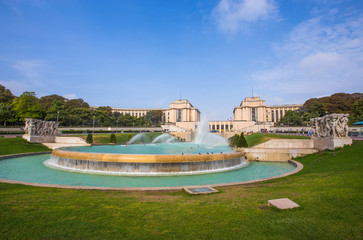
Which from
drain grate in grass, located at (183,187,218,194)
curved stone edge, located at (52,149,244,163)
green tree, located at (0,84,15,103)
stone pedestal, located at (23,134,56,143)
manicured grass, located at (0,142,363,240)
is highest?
green tree, located at (0,84,15,103)

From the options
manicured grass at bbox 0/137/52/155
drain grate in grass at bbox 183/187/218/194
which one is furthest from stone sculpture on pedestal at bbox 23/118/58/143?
drain grate in grass at bbox 183/187/218/194

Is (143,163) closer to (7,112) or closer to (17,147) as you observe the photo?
(17,147)

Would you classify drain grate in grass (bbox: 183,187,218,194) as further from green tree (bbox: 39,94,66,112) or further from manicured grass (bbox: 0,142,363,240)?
green tree (bbox: 39,94,66,112)

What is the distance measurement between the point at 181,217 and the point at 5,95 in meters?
74.3

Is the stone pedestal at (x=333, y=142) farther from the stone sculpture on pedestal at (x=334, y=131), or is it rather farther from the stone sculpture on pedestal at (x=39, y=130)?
the stone sculpture on pedestal at (x=39, y=130)

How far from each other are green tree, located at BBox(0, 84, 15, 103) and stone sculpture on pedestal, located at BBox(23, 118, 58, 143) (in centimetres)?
3721

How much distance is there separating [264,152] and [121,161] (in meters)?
15.3

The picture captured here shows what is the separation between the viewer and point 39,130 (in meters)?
31.4

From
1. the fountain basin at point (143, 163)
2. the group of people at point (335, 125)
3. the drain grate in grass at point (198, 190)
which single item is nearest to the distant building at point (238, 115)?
the group of people at point (335, 125)

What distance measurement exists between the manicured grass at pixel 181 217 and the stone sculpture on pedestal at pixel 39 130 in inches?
1106

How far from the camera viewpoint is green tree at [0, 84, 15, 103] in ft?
192

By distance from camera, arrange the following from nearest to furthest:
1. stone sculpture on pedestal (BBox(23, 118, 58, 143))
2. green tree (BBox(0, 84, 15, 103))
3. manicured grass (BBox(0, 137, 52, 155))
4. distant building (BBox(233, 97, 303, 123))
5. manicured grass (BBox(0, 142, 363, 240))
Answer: manicured grass (BBox(0, 142, 363, 240))
manicured grass (BBox(0, 137, 52, 155))
stone sculpture on pedestal (BBox(23, 118, 58, 143))
green tree (BBox(0, 84, 15, 103))
distant building (BBox(233, 97, 303, 123))

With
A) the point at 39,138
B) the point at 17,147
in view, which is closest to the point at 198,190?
the point at 17,147

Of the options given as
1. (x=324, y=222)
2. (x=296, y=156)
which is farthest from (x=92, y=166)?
(x=296, y=156)
